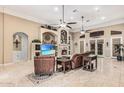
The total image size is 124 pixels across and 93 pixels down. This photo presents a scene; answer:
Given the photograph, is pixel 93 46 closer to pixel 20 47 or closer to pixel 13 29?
pixel 20 47

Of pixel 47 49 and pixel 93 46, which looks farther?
pixel 93 46

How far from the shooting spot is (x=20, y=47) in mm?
5852

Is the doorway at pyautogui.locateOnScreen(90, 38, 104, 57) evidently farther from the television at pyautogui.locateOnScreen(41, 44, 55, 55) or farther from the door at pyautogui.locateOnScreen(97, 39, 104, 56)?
the television at pyautogui.locateOnScreen(41, 44, 55, 55)

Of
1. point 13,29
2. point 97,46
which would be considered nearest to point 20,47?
point 13,29

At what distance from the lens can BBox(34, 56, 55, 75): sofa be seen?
4.29m

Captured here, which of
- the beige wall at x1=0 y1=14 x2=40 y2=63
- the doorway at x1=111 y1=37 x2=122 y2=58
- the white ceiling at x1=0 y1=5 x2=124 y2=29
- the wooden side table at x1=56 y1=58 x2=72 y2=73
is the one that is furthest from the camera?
the doorway at x1=111 y1=37 x2=122 y2=58

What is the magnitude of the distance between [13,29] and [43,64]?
3.06m

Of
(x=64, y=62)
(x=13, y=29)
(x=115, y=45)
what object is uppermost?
(x=13, y=29)

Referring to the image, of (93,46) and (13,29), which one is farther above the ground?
(13,29)

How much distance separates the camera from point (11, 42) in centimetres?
601

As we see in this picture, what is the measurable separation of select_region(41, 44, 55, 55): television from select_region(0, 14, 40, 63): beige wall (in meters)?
0.76

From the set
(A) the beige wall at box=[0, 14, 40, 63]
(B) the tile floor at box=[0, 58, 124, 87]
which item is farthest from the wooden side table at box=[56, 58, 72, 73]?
(A) the beige wall at box=[0, 14, 40, 63]

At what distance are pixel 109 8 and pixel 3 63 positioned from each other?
240 inches

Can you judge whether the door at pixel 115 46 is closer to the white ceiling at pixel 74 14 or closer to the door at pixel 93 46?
the white ceiling at pixel 74 14
